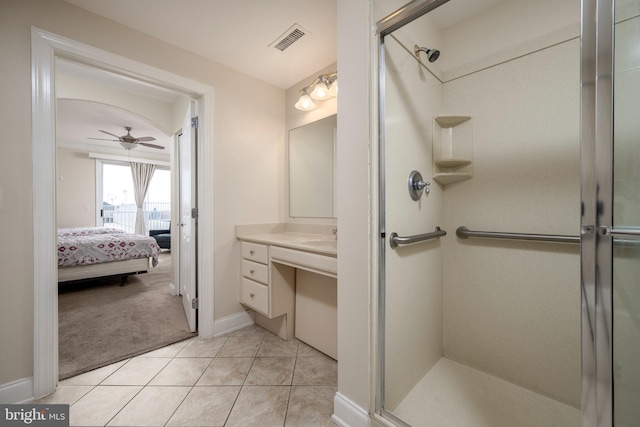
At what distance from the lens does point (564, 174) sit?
136 centimetres

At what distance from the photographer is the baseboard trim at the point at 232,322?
7.08ft

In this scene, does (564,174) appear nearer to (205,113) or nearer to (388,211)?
(388,211)

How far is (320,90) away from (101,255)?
143 inches

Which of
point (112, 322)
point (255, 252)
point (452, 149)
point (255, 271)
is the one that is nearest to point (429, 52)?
point (452, 149)

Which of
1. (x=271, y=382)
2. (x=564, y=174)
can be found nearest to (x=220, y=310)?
(x=271, y=382)

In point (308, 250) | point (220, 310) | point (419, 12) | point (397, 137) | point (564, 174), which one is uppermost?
point (419, 12)

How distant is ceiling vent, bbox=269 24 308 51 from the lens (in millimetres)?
1765

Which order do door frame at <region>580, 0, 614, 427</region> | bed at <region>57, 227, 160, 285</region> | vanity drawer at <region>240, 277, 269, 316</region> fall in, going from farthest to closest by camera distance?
bed at <region>57, 227, 160, 285</region> → vanity drawer at <region>240, 277, 269, 316</region> → door frame at <region>580, 0, 614, 427</region>

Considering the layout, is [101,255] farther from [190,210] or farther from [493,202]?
[493,202]

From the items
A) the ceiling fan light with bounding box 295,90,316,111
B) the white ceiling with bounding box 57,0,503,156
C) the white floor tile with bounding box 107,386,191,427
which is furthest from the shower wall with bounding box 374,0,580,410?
the white floor tile with bounding box 107,386,191,427

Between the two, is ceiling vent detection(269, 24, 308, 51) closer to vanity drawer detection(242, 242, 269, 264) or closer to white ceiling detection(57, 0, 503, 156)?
white ceiling detection(57, 0, 503, 156)

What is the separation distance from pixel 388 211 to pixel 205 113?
5.80 ft

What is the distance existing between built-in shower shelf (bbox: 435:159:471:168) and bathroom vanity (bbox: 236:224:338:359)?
93 centimetres

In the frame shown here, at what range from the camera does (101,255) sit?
11.2 feet
